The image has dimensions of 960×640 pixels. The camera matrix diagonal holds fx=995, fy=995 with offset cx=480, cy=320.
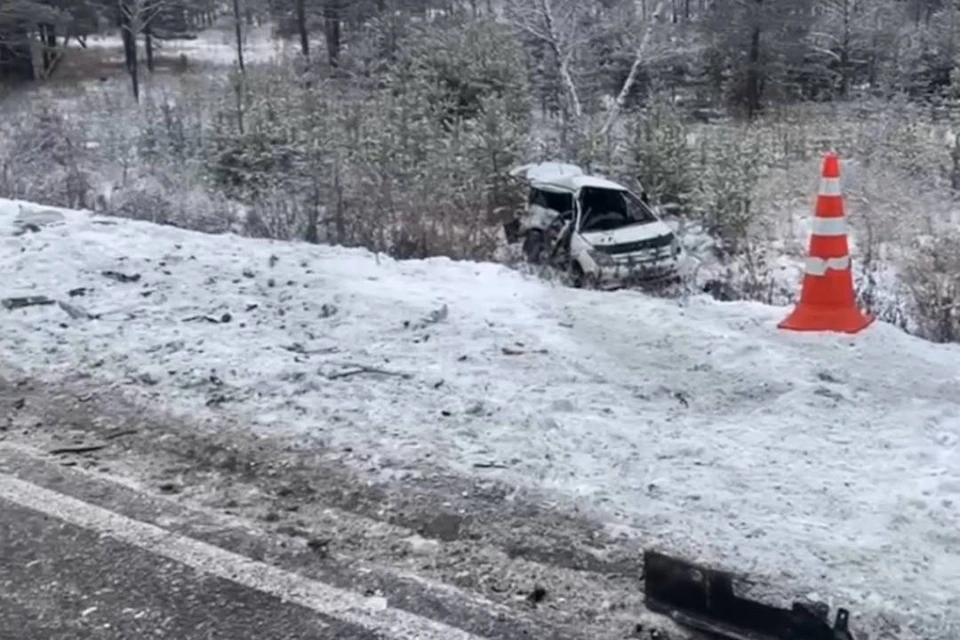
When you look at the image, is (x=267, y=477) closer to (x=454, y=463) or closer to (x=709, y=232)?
(x=454, y=463)

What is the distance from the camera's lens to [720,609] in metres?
2.68

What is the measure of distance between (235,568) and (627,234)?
832 cm

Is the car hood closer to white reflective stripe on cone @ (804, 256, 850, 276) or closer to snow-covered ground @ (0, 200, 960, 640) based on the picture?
snow-covered ground @ (0, 200, 960, 640)

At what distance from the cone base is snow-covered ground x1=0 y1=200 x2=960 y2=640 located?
99 millimetres

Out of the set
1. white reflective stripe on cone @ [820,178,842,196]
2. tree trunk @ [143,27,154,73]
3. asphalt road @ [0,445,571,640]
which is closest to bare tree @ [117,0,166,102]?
tree trunk @ [143,27,154,73]

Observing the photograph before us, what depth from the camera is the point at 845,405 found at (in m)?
3.98

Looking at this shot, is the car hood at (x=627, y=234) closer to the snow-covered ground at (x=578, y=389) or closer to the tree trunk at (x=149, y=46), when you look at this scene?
the snow-covered ground at (x=578, y=389)

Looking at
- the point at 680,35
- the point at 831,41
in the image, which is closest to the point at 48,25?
the point at 680,35

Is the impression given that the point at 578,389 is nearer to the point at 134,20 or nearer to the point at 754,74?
the point at 754,74

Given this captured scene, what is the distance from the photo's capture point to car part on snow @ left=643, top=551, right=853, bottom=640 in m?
2.57

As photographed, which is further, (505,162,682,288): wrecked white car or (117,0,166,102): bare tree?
(117,0,166,102): bare tree

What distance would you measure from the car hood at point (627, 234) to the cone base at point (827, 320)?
5.57 m

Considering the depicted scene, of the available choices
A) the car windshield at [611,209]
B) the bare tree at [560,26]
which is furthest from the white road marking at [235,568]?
the bare tree at [560,26]

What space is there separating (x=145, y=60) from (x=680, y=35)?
69.6 ft
